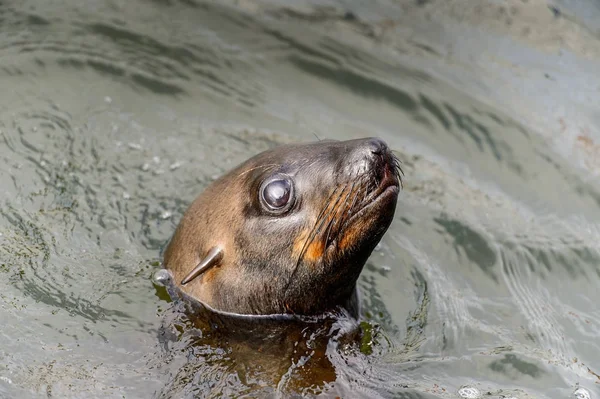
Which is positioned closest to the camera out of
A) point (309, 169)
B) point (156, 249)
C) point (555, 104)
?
point (309, 169)

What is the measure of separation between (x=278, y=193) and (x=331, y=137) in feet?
10.2

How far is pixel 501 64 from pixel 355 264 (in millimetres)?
4842

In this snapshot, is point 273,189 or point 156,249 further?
point 156,249

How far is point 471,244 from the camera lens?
7.35m

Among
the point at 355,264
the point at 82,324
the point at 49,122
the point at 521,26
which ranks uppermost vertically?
the point at 521,26

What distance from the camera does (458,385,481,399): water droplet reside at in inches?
223

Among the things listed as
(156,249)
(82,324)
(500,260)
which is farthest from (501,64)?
(82,324)

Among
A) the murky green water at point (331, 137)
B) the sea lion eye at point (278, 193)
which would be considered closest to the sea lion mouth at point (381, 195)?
the sea lion eye at point (278, 193)

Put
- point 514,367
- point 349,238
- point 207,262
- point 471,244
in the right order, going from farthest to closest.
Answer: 1. point 471,244
2. point 514,367
3. point 207,262
4. point 349,238

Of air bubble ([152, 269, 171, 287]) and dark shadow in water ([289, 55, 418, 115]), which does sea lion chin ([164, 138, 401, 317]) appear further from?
dark shadow in water ([289, 55, 418, 115])

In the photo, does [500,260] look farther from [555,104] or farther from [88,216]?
[88,216]

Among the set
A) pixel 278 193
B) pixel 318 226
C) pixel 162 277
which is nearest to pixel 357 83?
pixel 162 277

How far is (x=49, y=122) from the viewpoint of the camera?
25.7ft

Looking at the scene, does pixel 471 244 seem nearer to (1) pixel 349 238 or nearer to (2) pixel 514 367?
(2) pixel 514 367
